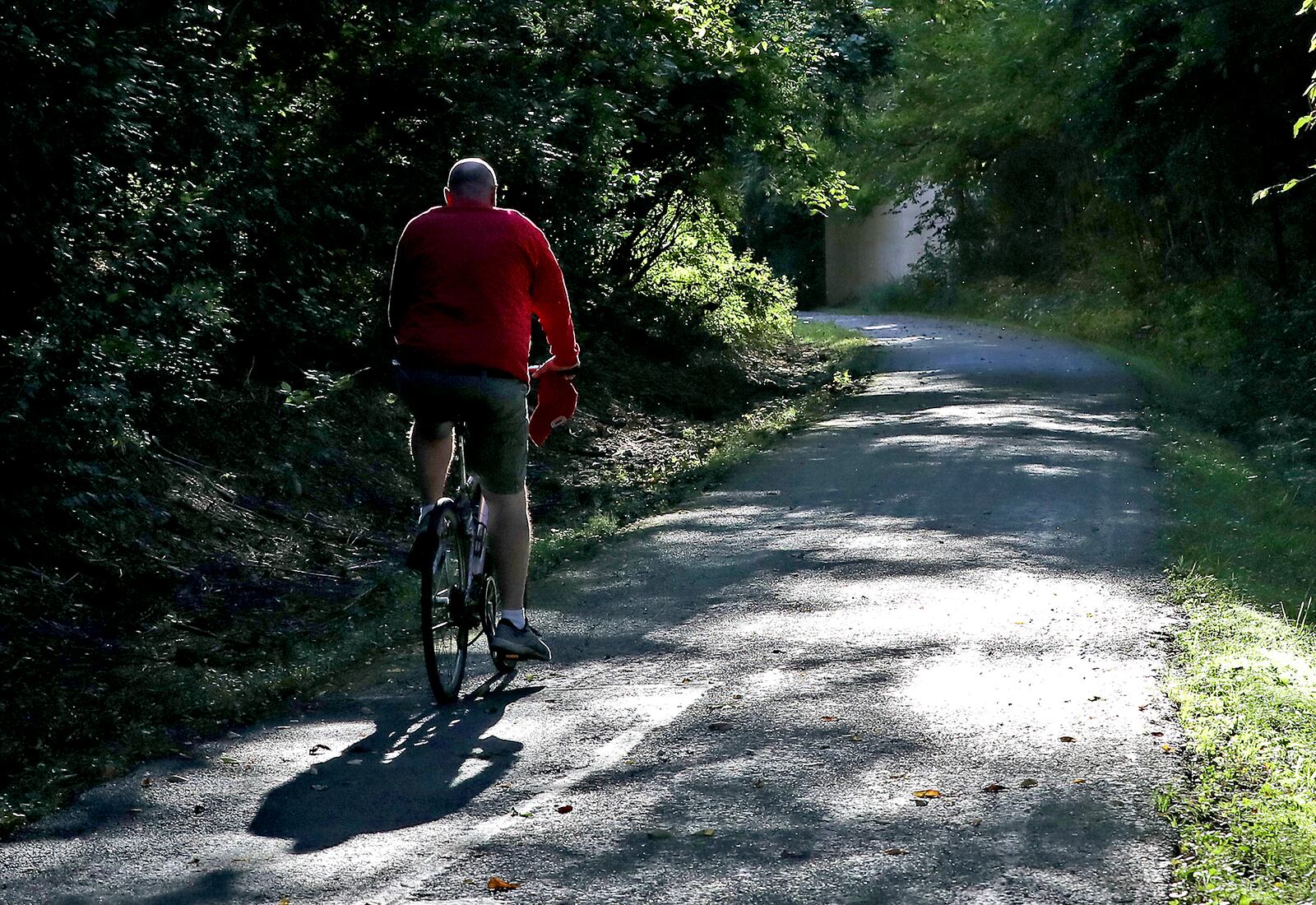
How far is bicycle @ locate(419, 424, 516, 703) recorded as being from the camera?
19.2ft

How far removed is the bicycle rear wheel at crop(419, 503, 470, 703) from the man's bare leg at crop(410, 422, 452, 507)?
0.09m

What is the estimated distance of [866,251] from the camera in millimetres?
53031

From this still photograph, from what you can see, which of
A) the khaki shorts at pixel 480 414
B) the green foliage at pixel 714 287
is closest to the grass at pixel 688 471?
the green foliage at pixel 714 287

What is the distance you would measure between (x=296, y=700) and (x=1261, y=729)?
12.6 feet

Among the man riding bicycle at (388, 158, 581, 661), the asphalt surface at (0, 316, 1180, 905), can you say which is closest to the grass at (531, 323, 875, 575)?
the asphalt surface at (0, 316, 1180, 905)

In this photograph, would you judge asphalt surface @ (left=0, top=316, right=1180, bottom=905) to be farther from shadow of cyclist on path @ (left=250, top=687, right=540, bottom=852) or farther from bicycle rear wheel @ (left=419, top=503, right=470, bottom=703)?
bicycle rear wheel @ (left=419, top=503, right=470, bottom=703)

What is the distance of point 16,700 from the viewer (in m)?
6.01

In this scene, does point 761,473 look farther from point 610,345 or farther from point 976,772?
point 976,772

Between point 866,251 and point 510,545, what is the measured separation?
48.1 m

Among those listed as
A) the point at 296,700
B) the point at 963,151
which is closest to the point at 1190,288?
the point at 963,151

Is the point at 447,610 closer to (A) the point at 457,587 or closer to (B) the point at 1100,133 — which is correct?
(A) the point at 457,587

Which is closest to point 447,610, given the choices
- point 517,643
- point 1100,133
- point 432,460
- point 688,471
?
point 517,643

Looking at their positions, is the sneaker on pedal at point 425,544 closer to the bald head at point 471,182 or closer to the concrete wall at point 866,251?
the bald head at point 471,182

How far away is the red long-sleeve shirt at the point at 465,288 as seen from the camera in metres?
5.80
